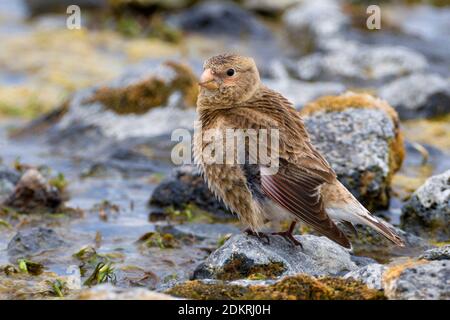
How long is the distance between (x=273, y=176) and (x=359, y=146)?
237cm

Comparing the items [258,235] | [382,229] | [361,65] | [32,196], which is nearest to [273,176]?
[258,235]

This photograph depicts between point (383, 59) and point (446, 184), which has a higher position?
point (383, 59)

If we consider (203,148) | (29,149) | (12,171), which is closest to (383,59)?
(29,149)

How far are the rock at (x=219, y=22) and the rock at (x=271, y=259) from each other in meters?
11.0

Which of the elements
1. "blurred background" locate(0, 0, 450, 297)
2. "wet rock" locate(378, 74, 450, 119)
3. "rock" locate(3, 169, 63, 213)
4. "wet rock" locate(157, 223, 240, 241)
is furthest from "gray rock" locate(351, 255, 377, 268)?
"wet rock" locate(378, 74, 450, 119)

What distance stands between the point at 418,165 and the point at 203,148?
4484 millimetres

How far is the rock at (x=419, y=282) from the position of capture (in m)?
4.96

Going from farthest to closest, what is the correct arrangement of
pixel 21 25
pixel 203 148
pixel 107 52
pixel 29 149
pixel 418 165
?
pixel 21 25 → pixel 107 52 → pixel 29 149 → pixel 418 165 → pixel 203 148

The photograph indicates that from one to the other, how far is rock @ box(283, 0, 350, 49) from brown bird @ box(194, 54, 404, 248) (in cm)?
901

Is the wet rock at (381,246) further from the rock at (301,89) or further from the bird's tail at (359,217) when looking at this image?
the rock at (301,89)

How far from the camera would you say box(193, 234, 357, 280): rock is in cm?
634

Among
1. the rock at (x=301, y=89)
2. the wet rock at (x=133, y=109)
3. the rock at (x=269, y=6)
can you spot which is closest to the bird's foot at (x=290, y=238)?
the wet rock at (x=133, y=109)
